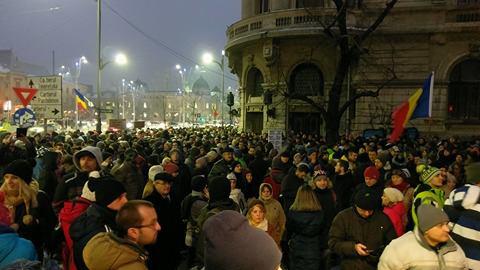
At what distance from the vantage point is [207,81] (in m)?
126

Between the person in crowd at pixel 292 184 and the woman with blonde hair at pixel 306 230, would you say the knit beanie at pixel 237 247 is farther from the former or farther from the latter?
the person in crowd at pixel 292 184

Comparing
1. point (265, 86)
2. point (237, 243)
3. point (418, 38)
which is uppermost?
point (418, 38)

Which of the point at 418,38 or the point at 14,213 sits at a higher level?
the point at 418,38

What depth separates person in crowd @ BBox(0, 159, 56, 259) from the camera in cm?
Result: 459

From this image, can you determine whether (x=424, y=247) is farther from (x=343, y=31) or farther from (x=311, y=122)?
(x=311, y=122)

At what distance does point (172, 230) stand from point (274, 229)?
1.43 m

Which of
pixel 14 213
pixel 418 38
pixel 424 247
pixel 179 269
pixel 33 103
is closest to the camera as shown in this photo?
pixel 424 247

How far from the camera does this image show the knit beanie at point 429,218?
137 inches

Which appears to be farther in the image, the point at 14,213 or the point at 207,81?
the point at 207,81

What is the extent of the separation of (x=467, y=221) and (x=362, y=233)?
1.09m

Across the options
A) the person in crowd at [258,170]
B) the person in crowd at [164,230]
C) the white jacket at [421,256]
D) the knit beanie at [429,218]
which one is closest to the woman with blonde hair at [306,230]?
the person in crowd at [164,230]

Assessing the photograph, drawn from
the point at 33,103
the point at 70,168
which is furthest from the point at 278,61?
the point at 70,168

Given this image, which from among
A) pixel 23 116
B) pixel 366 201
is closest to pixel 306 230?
pixel 366 201

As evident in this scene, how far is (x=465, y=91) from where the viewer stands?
77.6 feet
